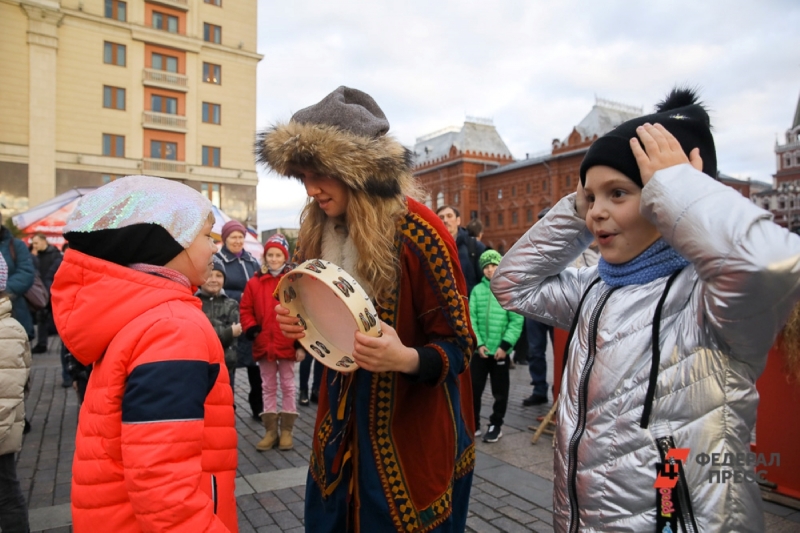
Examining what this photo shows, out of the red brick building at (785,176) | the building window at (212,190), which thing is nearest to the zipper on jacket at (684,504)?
the building window at (212,190)

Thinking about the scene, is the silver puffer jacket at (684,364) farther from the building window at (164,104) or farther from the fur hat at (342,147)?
the building window at (164,104)

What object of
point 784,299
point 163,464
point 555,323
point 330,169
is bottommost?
point 163,464

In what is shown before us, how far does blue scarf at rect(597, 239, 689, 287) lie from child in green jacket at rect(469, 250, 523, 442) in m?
3.87

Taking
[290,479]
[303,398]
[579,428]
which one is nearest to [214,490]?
[579,428]

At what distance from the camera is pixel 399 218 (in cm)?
211

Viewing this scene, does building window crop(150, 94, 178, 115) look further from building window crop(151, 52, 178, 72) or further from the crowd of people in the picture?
the crowd of people

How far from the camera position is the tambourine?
5.68 feet

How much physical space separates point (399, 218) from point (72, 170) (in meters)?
36.7

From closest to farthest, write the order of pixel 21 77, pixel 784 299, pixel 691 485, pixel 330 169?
pixel 784 299
pixel 691 485
pixel 330 169
pixel 21 77

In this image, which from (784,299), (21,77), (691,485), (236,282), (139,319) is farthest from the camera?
(21,77)

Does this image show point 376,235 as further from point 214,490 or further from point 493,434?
point 493,434

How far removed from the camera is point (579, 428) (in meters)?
1.56

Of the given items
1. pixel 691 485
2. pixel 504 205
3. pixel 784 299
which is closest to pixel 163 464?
pixel 691 485

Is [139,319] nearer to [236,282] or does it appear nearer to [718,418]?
[718,418]
